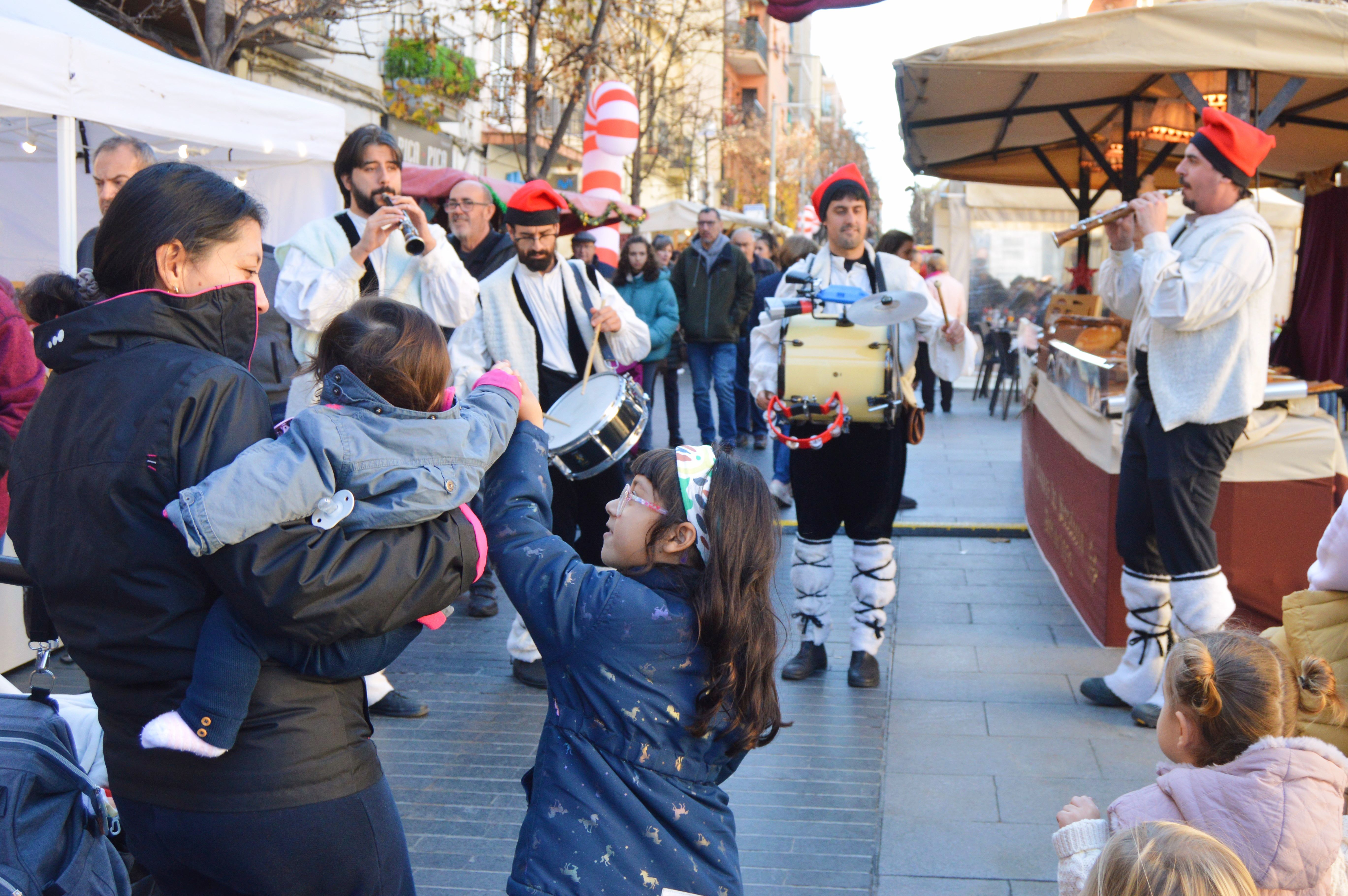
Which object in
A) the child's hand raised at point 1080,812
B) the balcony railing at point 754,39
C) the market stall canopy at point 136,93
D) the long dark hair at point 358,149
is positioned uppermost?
the balcony railing at point 754,39

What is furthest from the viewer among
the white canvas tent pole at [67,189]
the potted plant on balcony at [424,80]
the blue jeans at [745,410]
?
the potted plant on balcony at [424,80]

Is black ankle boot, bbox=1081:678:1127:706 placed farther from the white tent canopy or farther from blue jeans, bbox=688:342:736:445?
blue jeans, bbox=688:342:736:445

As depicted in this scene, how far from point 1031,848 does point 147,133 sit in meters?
5.32

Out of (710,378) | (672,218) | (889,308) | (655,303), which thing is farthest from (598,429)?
(672,218)

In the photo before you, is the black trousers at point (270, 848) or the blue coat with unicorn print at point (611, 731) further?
the blue coat with unicorn print at point (611, 731)

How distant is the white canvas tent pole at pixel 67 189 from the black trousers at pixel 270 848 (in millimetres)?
4013

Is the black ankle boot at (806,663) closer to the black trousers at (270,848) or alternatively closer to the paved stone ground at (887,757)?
the paved stone ground at (887,757)

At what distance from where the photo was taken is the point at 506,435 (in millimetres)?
1984

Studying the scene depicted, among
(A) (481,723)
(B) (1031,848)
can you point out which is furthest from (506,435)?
(A) (481,723)

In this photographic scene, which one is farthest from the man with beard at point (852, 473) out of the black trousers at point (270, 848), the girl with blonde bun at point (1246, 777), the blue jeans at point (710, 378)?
the blue jeans at point (710, 378)

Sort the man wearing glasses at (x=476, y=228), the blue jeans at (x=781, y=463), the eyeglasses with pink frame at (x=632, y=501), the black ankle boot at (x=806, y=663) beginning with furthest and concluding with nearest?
the blue jeans at (x=781, y=463), the man wearing glasses at (x=476, y=228), the black ankle boot at (x=806, y=663), the eyeglasses with pink frame at (x=632, y=501)

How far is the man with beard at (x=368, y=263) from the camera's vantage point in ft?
12.8

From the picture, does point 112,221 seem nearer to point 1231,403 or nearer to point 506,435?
point 506,435

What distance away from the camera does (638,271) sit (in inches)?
386
